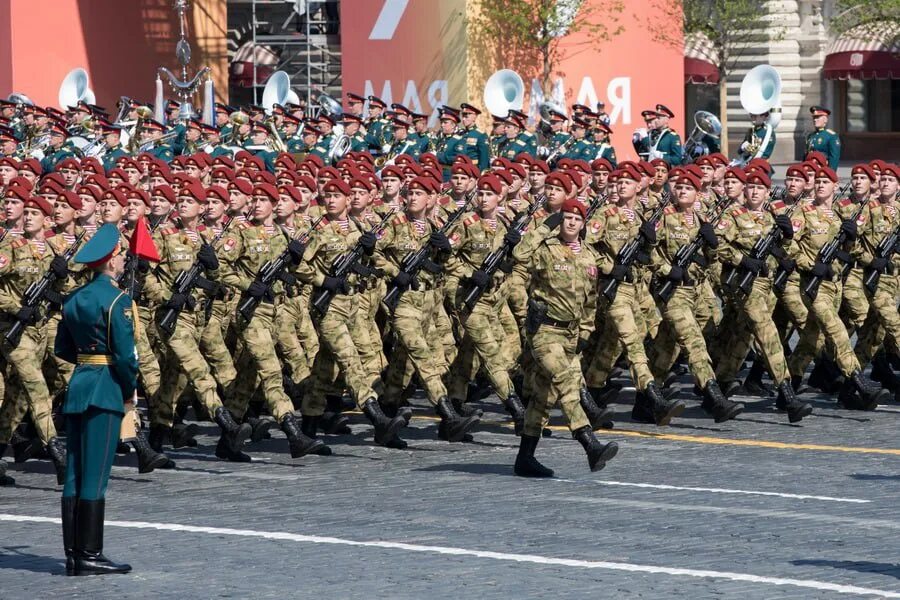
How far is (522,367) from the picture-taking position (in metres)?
14.9

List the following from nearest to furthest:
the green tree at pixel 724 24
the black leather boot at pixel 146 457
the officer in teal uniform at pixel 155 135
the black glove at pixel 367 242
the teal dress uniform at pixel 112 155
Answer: the black leather boot at pixel 146 457
the black glove at pixel 367 242
the teal dress uniform at pixel 112 155
the officer in teal uniform at pixel 155 135
the green tree at pixel 724 24

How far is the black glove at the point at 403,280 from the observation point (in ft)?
44.5

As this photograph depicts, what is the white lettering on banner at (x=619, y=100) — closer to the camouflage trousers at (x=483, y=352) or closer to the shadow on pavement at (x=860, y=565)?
the camouflage trousers at (x=483, y=352)

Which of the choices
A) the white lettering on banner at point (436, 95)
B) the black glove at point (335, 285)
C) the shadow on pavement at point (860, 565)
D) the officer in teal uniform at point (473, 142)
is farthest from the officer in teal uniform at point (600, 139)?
the shadow on pavement at point (860, 565)

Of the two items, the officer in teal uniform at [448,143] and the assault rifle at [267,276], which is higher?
the officer in teal uniform at [448,143]

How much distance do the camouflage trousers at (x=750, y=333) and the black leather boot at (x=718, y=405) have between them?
467 millimetres

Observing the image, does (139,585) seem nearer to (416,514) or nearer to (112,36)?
(416,514)

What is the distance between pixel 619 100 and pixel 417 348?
18450 millimetres

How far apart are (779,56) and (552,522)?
119ft

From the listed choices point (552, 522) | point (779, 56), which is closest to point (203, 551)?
point (552, 522)

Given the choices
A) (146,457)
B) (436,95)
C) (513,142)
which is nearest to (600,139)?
(513,142)

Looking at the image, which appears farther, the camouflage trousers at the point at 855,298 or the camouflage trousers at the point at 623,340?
the camouflage trousers at the point at 855,298

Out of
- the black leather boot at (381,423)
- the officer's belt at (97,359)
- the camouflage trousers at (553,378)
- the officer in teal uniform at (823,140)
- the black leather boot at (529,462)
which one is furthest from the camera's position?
the officer in teal uniform at (823,140)

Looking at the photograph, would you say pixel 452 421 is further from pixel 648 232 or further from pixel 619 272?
pixel 648 232
